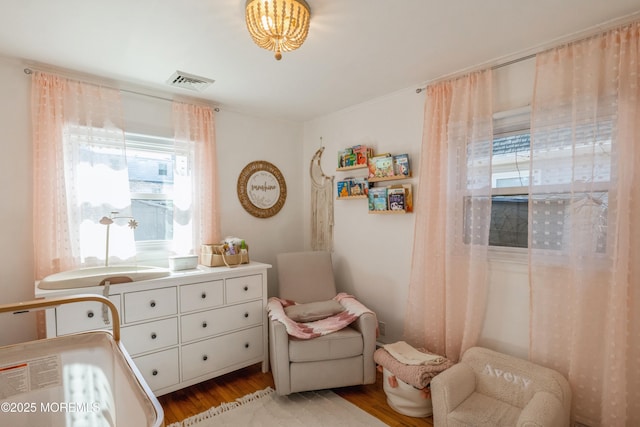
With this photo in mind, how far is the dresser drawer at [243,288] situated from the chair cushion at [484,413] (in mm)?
1648

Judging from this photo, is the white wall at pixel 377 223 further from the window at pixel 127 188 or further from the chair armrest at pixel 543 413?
the window at pixel 127 188

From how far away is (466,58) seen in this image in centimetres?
218

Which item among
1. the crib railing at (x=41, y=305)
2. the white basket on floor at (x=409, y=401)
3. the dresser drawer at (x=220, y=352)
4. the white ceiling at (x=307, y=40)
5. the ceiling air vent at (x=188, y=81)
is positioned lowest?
the white basket on floor at (x=409, y=401)

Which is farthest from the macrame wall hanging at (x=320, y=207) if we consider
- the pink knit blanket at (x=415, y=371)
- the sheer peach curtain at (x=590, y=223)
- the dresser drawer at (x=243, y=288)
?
the sheer peach curtain at (x=590, y=223)

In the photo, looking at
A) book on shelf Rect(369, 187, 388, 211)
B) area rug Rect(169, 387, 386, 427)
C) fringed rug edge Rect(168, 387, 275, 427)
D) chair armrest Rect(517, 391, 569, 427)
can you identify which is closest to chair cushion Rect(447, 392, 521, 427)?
chair armrest Rect(517, 391, 569, 427)

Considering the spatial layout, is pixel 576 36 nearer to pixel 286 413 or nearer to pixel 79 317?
pixel 286 413

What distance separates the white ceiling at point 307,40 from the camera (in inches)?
63.1

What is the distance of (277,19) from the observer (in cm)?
148

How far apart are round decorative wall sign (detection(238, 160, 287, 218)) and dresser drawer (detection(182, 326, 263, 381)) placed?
1236mm

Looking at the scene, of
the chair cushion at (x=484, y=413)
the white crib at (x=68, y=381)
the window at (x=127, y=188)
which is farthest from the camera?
the window at (x=127, y=188)

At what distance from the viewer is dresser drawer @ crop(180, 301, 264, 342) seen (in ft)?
7.84

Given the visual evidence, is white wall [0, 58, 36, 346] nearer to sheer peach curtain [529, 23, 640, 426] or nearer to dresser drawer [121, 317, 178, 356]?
dresser drawer [121, 317, 178, 356]

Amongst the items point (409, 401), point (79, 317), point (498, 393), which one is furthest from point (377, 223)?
point (79, 317)

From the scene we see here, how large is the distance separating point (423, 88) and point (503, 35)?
76cm
